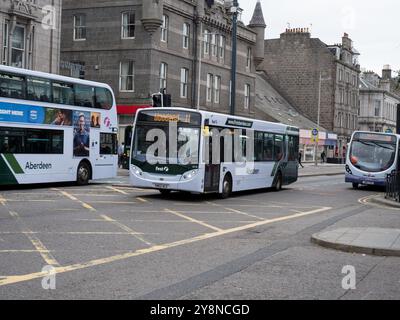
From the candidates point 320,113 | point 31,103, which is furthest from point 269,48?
point 31,103

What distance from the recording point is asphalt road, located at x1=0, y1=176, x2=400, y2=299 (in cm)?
688

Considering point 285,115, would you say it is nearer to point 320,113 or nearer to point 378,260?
point 320,113

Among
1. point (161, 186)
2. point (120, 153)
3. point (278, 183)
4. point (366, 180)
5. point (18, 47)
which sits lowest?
point (278, 183)

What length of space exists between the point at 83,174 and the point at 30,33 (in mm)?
11456

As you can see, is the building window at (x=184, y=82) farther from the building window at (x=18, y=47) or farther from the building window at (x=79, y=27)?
the building window at (x=18, y=47)

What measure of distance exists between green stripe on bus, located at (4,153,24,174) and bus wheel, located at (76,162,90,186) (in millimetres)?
3077

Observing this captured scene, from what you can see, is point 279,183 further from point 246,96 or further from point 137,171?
point 246,96

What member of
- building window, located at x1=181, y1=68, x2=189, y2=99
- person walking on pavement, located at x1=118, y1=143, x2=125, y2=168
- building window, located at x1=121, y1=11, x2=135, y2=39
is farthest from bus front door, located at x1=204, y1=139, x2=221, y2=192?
building window, located at x1=181, y1=68, x2=189, y2=99

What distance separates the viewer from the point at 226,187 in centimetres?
1939

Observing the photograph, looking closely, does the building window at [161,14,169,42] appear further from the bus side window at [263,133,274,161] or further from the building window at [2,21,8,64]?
the bus side window at [263,133,274,161]

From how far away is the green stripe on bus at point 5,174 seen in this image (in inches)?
736

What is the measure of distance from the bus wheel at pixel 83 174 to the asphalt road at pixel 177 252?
4.75 metres

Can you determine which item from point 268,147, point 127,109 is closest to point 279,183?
point 268,147

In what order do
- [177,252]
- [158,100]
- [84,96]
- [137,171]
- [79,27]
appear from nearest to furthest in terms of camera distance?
[177,252] < [137,171] < [84,96] < [158,100] < [79,27]
